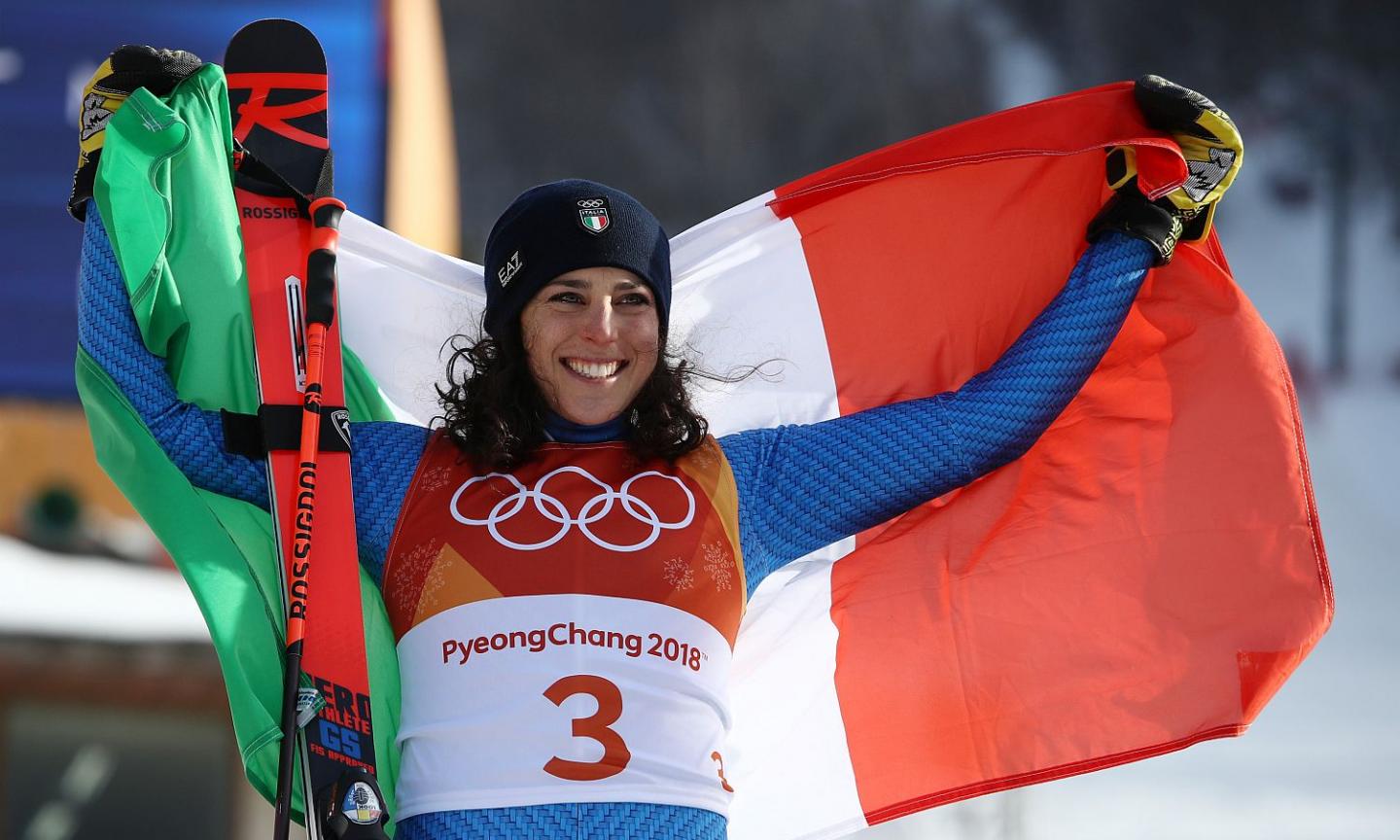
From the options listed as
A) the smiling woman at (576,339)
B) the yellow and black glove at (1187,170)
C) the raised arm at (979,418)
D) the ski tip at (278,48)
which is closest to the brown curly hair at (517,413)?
the smiling woman at (576,339)

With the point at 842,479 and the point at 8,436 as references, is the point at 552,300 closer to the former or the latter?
the point at 842,479

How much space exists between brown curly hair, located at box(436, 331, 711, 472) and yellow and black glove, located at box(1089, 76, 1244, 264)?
724 mm

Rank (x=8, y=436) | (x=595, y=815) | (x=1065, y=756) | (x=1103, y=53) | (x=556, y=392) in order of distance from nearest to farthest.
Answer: (x=595, y=815)
(x=556, y=392)
(x=1065, y=756)
(x=8, y=436)
(x=1103, y=53)

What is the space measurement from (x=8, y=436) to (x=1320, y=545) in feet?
16.8

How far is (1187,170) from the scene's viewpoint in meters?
2.42

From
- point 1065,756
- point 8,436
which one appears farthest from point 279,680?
point 8,436

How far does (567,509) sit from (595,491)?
0.05m

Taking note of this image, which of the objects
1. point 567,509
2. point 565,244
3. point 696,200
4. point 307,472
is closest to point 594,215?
point 565,244

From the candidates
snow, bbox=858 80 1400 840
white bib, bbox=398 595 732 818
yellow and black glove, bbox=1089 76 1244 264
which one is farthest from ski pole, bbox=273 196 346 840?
snow, bbox=858 80 1400 840

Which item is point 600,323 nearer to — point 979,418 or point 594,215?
point 594,215

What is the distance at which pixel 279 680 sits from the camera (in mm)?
2154

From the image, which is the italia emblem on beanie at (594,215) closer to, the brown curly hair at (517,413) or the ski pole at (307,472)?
the brown curly hair at (517,413)

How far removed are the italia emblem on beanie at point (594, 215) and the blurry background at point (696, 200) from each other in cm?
359

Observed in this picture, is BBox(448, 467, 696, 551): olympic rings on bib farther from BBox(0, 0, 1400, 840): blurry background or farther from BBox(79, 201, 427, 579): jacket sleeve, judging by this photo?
BBox(0, 0, 1400, 840): blurry background
